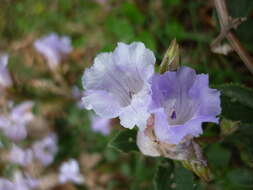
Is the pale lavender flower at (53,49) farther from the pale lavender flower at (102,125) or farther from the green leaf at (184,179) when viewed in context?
the green leaf at (184,179)

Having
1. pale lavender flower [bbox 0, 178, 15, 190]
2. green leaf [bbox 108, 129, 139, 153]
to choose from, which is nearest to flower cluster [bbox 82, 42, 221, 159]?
green leaf [bbox 108, 129, 139, 153]

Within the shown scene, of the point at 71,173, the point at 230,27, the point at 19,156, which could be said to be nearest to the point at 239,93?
the point at 230,27

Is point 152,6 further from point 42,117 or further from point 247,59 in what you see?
point 247,59

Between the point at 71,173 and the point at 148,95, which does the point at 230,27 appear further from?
the point at 71,173

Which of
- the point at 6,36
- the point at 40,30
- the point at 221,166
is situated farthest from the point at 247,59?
the point at 6,36

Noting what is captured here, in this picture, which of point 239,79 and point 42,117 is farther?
point 42,117

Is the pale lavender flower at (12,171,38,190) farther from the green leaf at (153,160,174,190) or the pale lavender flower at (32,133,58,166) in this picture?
the green leaf at (153,160,174,190)

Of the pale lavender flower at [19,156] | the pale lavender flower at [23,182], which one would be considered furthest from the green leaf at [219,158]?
the pale lavender flower at [19,156]
